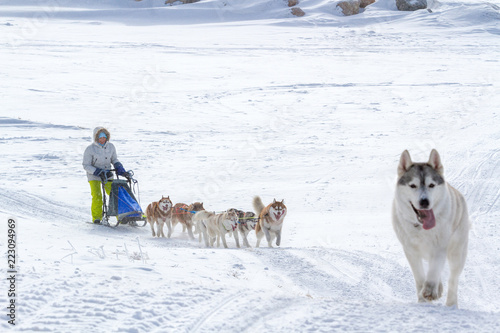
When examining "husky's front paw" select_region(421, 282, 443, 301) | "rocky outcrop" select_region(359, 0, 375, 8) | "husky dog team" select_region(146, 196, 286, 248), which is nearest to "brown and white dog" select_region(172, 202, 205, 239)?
"husky dog team" select_region(146, 196, 286, 248)

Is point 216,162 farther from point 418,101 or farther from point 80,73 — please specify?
point 80,73

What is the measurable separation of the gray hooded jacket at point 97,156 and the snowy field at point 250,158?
0.92 meters

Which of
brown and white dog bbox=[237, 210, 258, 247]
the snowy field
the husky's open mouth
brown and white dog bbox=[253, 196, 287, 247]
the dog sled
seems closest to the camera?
the snowy field

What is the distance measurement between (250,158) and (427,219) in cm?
1053

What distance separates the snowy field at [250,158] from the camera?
163 inches

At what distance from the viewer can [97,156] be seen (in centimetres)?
910

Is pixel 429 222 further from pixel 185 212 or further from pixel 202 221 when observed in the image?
pixel 185 212

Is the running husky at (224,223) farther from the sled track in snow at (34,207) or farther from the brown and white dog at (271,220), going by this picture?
the sled track in snow at (34,207)

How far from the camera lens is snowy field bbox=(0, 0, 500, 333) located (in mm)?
4152

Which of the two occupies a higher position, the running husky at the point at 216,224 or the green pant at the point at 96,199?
the green pant at the point at 96,199

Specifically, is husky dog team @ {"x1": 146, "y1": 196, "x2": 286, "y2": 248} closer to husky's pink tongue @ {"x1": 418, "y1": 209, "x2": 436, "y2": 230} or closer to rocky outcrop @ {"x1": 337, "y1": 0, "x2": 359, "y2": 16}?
husky's pink tongue @ {"x1": 418, "y1": 209, "x2": 436, "y2": 230}

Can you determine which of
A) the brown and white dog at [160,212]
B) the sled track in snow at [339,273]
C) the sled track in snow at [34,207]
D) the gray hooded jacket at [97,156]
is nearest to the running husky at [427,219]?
the sled track in snow at [339,273]

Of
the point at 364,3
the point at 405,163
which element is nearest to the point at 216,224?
the point at 405,163

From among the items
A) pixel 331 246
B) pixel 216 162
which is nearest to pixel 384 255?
pixel 331 246
